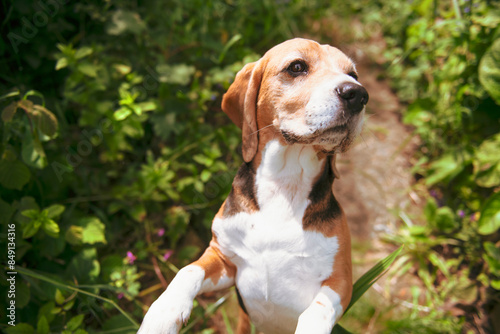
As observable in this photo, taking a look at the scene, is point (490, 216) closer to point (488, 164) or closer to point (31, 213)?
point (488, 164)

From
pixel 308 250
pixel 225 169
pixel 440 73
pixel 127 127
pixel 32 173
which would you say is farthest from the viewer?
pixel 440 73

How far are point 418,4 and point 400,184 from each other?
2.29 metres

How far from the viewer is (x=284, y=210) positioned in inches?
72.6

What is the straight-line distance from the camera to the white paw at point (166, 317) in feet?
5.24

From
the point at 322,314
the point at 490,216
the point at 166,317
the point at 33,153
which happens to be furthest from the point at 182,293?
the point at 490,216

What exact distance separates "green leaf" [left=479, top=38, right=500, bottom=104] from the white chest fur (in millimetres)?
2148

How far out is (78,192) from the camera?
10.1 ft

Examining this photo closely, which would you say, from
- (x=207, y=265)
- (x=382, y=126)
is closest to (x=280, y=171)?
(x=207, y=265)

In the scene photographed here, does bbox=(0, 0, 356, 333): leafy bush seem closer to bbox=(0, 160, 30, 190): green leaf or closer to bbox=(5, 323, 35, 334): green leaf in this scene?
bbox=(0, 160, 30, 190): green leaf

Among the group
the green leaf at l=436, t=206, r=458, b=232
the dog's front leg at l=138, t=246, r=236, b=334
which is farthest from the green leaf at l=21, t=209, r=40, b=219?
the green leaf at l=436, t=206, r=458, b=232

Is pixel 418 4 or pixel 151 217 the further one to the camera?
pixel 418 4

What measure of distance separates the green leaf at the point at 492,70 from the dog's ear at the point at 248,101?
227 centimetres

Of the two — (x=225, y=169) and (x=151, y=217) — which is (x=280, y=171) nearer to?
(x=225, y=169)

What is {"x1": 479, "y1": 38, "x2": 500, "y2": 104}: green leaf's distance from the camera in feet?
9.82
